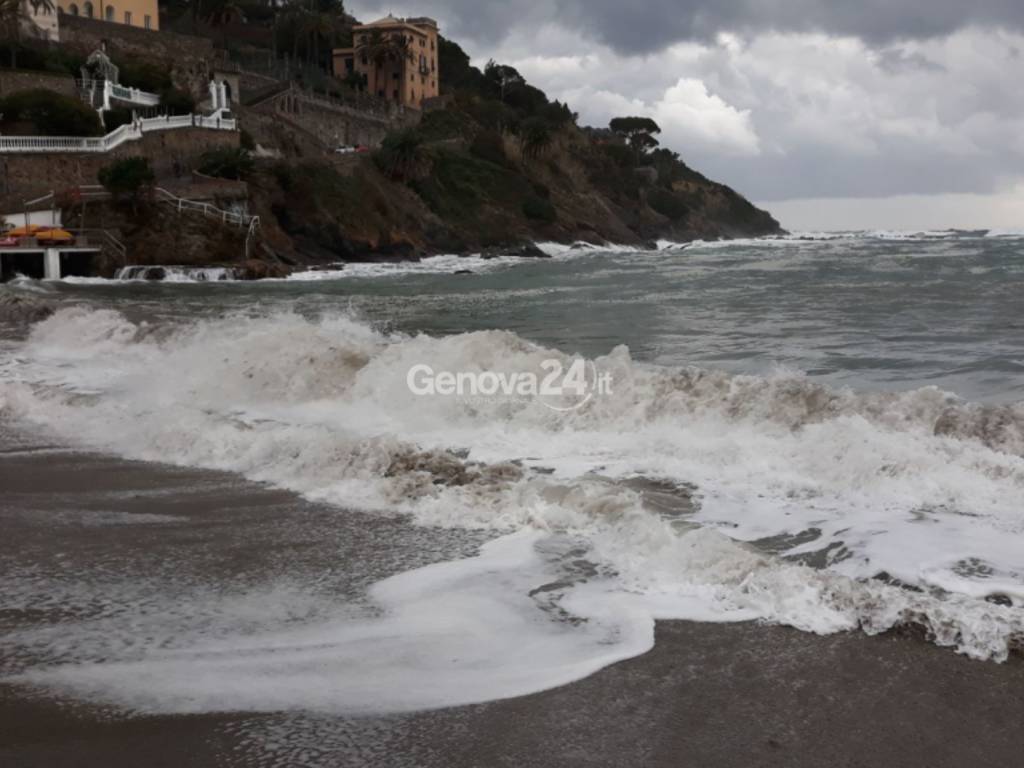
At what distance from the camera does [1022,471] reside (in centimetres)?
755

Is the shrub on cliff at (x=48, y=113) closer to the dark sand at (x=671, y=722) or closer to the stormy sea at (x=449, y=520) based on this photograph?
the stormy sea at (x=449, y=520)

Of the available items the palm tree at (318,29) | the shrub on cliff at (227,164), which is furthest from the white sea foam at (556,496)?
the palm tree at (318,29)

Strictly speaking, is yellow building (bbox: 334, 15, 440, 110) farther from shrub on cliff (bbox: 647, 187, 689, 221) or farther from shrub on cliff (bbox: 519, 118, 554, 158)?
shrub on cliff (bbox: 647, 187, 689, 221)

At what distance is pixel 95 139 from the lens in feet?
147

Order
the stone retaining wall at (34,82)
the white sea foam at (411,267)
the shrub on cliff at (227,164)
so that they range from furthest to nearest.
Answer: the stone retaining wall at (34,82) < the shrub on cliff at (227,164) < the white sea foam at (411,267)

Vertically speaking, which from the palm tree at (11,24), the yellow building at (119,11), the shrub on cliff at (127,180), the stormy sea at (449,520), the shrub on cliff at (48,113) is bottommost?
the stormy sea at (449,520)

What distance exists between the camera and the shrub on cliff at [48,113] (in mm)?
45219

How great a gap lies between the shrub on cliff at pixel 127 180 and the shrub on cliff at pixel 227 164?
6663 millimetres

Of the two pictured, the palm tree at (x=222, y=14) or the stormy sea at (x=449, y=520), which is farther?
the palm tree at (x=222, y=14)

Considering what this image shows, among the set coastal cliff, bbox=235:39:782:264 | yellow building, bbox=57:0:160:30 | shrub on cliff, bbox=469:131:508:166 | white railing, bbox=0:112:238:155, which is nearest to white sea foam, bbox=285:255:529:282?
coastal cliff, bbox=235:39:782:264

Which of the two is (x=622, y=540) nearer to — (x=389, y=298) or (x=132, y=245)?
(x=389, y=298)

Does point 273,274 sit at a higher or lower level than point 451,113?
lower

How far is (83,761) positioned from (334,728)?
1.01 meters

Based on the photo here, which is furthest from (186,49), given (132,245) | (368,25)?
(368,25)
